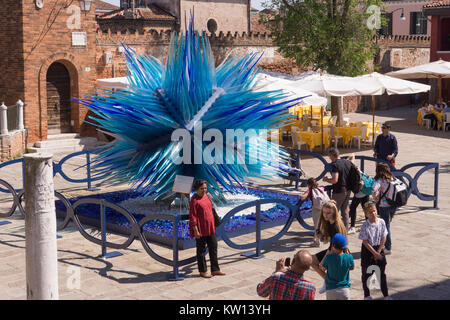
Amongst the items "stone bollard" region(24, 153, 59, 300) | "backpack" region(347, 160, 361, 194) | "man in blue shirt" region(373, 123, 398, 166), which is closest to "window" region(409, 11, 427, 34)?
"man in blue shirt" region(373, 123, 398, 166)

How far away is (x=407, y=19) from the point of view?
155 ft

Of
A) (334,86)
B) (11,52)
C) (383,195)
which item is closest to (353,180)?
(383,195)

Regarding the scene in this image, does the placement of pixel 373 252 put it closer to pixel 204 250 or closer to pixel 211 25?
pixel 204 250

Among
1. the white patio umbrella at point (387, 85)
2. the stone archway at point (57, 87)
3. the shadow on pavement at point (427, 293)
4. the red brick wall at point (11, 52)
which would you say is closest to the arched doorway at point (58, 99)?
the stone archway at point (57, 87)

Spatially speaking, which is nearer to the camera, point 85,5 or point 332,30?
point 85,5

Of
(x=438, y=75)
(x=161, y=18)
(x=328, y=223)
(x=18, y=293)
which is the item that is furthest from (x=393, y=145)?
(x=161, y=18)

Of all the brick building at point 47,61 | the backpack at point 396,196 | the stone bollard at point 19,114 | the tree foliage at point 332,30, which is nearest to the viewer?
the backpack at point 396,196

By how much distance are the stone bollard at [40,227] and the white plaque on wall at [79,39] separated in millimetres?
16642

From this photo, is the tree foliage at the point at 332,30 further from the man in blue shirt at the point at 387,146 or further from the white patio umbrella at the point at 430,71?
the man in blue shirt at the point at 387,146

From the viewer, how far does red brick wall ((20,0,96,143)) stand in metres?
20.6

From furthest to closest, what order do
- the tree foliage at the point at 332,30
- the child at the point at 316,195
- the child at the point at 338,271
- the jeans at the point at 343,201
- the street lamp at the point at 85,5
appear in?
the tree foliage at the point at 332,30 < the street lamp at the point at 85,5 < the jeans at the point at 343,201 < the child at the point at 316,195 < the child at the point at 338,271

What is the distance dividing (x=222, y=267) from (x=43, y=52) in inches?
569

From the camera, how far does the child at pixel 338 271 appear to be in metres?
6.18
